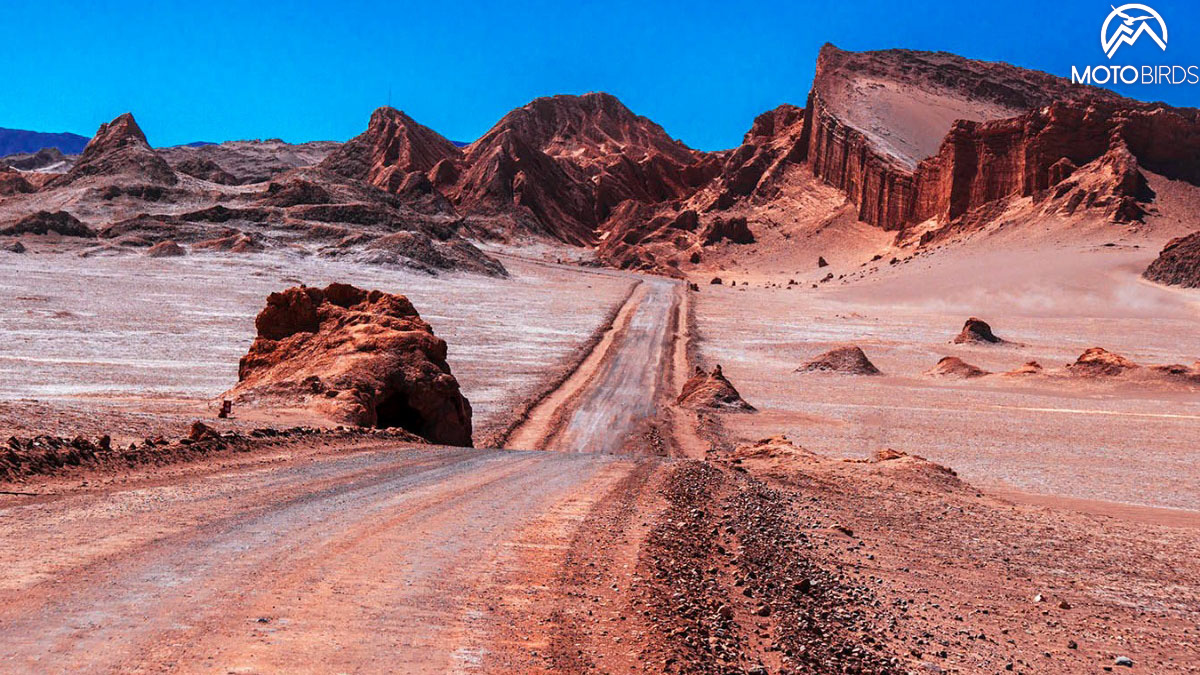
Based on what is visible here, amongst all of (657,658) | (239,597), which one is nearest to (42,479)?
(239,597)

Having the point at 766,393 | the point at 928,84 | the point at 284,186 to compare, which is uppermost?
the point at 928,84

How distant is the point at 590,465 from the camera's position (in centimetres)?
1408

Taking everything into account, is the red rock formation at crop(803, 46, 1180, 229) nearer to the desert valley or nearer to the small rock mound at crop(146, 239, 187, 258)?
the desert valley

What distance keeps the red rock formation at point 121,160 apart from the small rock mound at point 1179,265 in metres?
94.8

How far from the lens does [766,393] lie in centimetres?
3244

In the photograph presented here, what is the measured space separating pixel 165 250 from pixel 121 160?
121 feet

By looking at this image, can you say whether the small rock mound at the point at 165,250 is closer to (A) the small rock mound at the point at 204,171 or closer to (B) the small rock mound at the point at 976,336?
(A) the small rock mound at the point at 204,171

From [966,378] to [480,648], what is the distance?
33.3m

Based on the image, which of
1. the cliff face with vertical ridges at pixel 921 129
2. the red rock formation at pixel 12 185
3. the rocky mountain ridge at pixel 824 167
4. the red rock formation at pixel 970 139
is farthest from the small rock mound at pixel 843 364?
the red rock formation at pixel 12 185

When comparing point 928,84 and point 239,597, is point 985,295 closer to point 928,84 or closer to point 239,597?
point 239,597

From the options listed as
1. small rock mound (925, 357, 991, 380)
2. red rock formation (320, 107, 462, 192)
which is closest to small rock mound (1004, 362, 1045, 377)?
small rock mound (925, 357, 991, 380)

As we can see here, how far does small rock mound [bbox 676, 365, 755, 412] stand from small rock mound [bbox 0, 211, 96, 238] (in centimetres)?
6910

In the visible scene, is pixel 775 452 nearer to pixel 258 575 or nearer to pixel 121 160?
pixel 258 575

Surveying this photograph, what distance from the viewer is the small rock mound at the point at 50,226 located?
7731 centimetres
